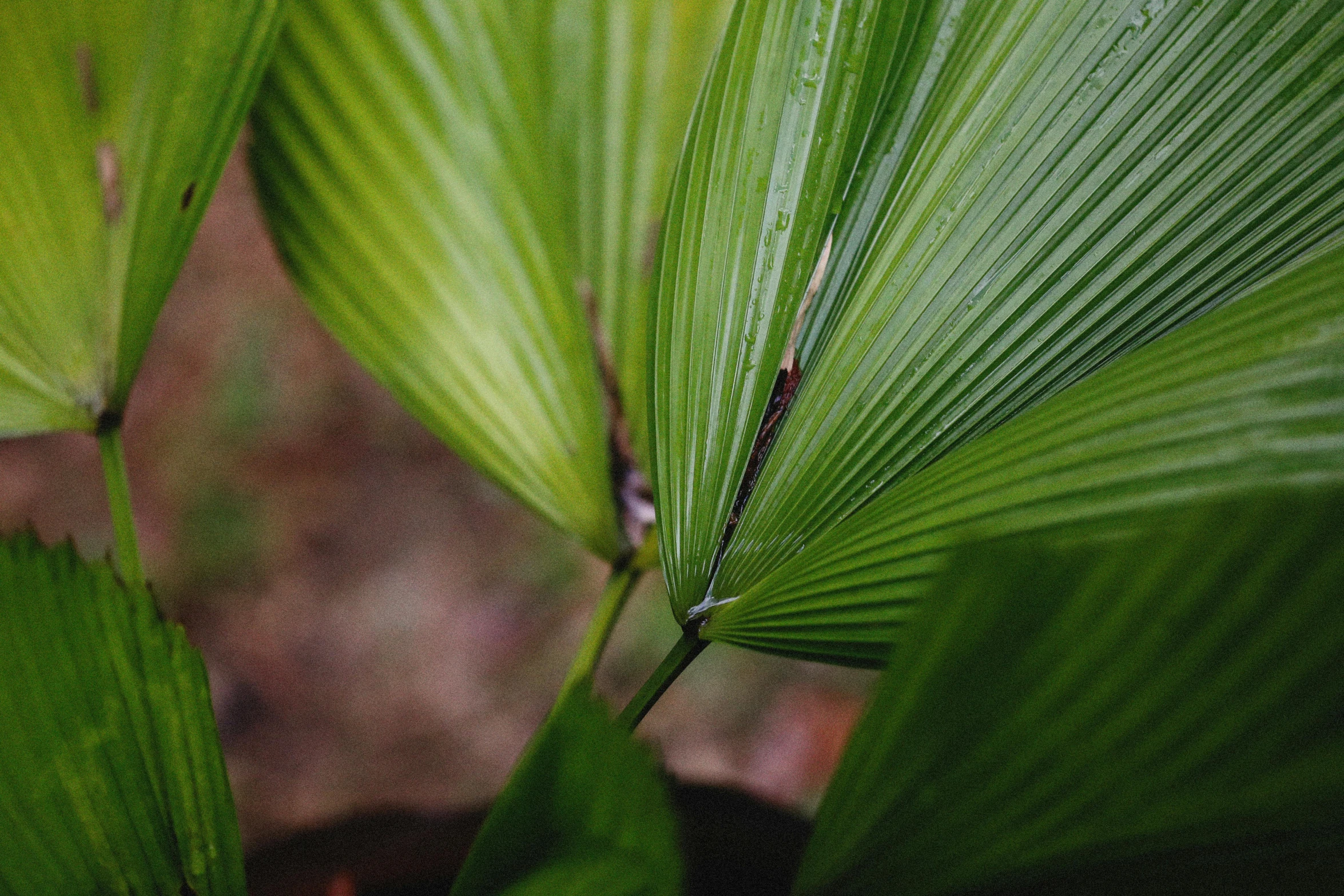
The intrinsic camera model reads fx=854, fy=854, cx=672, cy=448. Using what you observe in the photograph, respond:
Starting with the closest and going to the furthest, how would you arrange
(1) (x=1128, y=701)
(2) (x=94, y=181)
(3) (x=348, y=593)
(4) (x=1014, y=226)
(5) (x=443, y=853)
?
(1) (x=1128, y=701)
(4) (x=1014, y=226)
(2) (x=94, y=181)
(5) (x=443, y=853)
(3) (x=348, y=593)

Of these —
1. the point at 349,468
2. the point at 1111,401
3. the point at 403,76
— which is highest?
the point at 1111,401

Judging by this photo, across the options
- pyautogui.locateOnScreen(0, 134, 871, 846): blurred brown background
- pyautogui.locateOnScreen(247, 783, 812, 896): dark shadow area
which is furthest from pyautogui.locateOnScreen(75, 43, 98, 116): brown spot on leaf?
pyautogui.locateOnScreen(0, 134, 871, 846): blurred brown background

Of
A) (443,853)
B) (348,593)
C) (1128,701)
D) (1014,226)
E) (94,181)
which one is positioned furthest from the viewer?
(348,593)

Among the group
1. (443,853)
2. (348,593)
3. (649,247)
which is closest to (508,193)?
(649,247)

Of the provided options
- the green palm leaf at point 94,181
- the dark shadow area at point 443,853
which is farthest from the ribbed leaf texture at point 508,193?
the dark shadow area at point 443,853

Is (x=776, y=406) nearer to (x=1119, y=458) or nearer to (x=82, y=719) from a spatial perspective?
(x=1119, y=458)

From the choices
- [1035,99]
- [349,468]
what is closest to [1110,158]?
[1035,99]

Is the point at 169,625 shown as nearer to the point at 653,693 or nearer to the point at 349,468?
the point at 653,693
